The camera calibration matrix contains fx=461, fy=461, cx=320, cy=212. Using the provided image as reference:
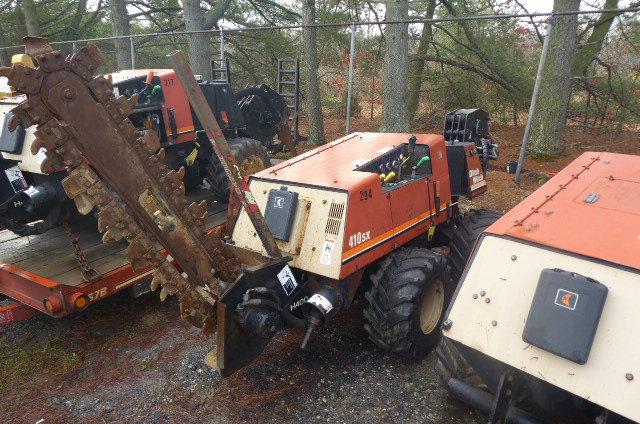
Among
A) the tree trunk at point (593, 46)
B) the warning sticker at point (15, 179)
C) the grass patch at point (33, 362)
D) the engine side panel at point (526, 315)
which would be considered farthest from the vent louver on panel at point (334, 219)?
the tree trunk at point (593, 46)

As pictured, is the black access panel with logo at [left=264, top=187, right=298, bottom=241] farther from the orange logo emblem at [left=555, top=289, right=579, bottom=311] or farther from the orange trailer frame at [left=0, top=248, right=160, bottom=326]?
the orange logo emblem at [left=555, top=289, right=579, bottom=311]

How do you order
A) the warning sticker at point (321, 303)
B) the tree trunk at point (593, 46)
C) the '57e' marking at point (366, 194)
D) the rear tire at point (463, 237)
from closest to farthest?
the warning sticker at point (321, 303)
the '57e' marking at point (366, 194)
the rear tire at point (463, 237)
the tree trunk at point (593, 46)

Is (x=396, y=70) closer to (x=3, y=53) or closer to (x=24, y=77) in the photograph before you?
(x=24, y=77)

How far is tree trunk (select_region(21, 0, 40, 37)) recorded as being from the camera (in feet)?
41.0

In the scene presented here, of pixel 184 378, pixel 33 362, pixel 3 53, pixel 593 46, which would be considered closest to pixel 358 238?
pixel 184 378

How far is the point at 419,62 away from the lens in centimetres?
1155

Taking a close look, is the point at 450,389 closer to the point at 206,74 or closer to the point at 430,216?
the point at 430,216

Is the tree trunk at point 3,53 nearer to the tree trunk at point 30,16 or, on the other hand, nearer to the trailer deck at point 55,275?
the tree trunk at point 30,16

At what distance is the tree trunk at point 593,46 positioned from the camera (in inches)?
379

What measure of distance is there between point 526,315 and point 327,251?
4.88ft

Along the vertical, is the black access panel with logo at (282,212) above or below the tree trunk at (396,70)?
below

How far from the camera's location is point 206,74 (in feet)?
36.5

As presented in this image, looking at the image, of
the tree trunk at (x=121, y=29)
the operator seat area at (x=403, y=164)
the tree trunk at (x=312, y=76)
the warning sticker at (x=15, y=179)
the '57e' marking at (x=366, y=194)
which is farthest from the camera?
the tree trunk at (x=121, y=29)

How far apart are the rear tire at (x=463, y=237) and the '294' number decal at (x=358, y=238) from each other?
143 cm
